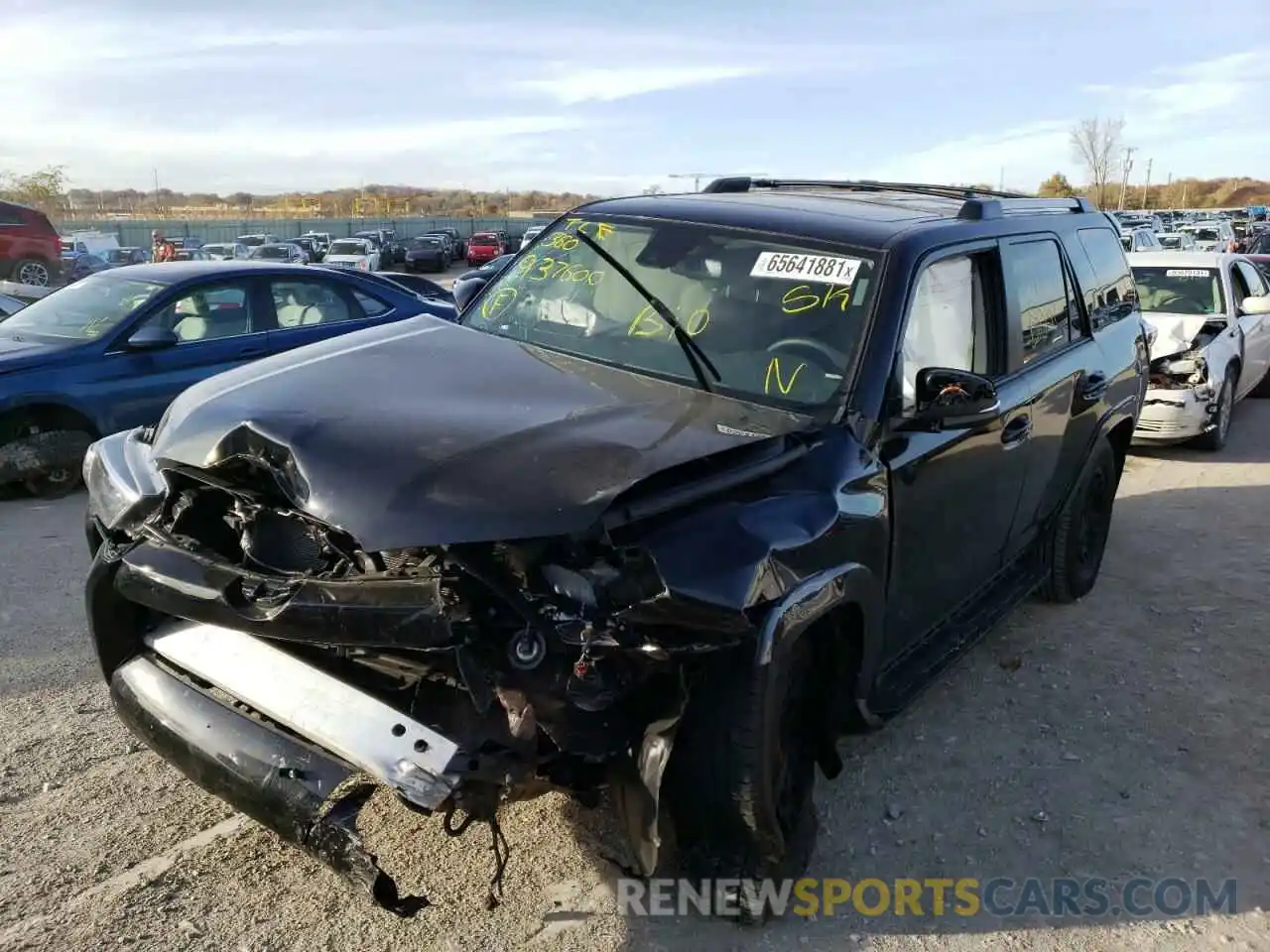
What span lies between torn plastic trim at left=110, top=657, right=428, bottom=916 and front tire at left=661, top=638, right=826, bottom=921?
742 mm

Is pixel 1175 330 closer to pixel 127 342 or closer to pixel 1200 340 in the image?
pixel 1200 340

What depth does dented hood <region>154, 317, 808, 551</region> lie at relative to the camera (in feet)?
7.85

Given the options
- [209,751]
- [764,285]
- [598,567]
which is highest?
[764,285]

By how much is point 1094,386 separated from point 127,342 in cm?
601

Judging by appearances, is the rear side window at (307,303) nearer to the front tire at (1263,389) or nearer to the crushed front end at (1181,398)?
the crushed front end at (1181,398)

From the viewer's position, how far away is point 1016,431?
399 cm

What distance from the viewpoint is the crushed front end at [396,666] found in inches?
93.0

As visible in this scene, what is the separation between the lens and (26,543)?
5.82 meters

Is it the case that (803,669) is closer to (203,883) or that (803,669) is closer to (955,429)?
(955,429)

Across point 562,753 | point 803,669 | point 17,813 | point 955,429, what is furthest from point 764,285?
point 17,813

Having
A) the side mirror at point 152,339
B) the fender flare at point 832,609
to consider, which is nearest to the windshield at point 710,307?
the fender flare at point 832,609

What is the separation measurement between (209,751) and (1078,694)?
11.6ft

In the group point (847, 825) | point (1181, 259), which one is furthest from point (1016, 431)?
point (1181, 259)

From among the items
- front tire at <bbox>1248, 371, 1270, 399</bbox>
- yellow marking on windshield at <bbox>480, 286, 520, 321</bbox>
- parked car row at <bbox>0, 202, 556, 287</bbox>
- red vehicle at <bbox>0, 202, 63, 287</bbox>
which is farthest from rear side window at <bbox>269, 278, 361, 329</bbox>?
red vehicle at <bbox>0, 202, 63, 287</bbox>
